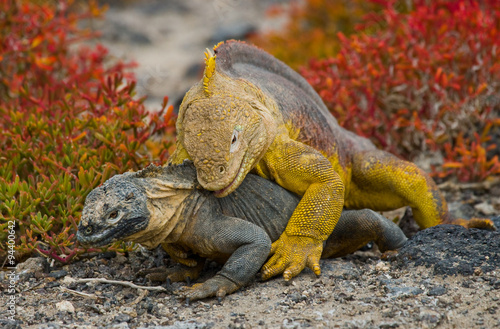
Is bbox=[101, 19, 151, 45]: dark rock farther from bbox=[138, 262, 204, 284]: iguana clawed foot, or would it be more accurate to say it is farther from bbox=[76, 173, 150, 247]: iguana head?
bbox=[76, 173, 150, 247]: iguana head

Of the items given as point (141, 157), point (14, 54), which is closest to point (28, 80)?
point (14, 54)

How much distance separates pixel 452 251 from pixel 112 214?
243cm

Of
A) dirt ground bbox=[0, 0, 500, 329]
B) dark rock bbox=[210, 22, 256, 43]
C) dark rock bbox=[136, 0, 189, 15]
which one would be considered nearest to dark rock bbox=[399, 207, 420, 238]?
dirt ground bbox=[0, 0, 500, 329]

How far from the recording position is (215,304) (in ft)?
12.7

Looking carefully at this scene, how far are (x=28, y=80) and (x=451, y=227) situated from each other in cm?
547

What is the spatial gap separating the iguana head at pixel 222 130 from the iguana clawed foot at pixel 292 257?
2.21 ft

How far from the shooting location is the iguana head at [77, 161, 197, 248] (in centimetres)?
357

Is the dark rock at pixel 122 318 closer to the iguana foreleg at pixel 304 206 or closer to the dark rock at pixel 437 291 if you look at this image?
the iguana foreleg at pixel 304 206

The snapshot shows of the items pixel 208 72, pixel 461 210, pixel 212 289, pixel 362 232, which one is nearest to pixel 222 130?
pixel 208 72

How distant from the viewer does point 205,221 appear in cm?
408

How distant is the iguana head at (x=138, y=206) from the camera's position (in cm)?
357

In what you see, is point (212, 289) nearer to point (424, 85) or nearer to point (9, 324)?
point (9, 324)

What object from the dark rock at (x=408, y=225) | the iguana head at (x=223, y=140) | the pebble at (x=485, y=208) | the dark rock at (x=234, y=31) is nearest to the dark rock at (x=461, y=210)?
the pebble at (x=485, y=208)

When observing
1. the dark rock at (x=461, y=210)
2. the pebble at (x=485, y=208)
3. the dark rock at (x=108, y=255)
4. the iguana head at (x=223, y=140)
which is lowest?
the dark rock at (x=108, y=255)
